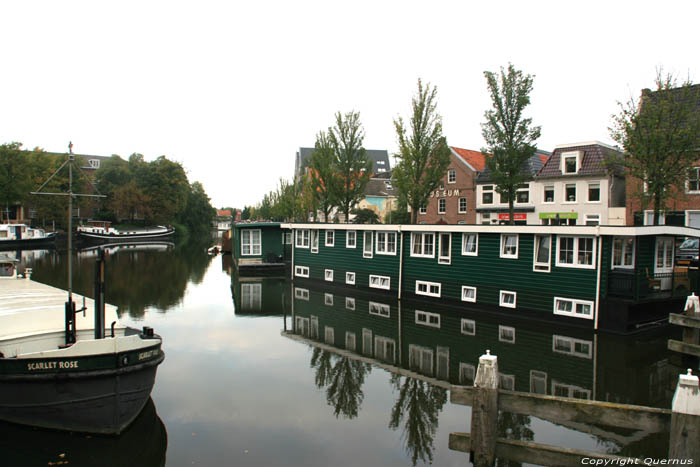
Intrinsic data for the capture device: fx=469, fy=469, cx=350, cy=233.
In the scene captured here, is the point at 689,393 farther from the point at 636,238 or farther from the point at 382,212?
→ the point at 382,212

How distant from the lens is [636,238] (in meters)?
17.8

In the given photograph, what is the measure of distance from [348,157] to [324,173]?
247 cm

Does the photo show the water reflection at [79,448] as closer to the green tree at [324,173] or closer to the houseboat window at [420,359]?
the houseboat window at [420,359]

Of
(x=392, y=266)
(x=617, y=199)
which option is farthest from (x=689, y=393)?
(x=617, y=199)

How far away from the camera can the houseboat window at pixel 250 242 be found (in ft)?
129

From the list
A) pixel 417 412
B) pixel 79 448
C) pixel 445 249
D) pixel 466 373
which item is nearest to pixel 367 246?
pixel 445 249

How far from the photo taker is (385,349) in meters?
16.2

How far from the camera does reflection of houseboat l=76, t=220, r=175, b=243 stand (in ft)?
250

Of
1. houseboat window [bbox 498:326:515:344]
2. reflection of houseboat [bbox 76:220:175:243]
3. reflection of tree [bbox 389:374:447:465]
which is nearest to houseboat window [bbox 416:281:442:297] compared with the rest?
houseboat window [bbox 498:326:515:344]

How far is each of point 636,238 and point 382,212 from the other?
52.8m

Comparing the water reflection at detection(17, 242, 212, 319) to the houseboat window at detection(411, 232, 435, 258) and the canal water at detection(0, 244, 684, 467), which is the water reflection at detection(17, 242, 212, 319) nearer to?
the canal water at detection(0, 244, 684, 467)

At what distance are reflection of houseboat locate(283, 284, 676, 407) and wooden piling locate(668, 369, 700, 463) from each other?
6.19 meters

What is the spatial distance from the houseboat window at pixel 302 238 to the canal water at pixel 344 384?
781 cm

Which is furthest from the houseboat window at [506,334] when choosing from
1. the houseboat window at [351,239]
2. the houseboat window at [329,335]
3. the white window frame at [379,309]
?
the houseboat window at [351,239]
